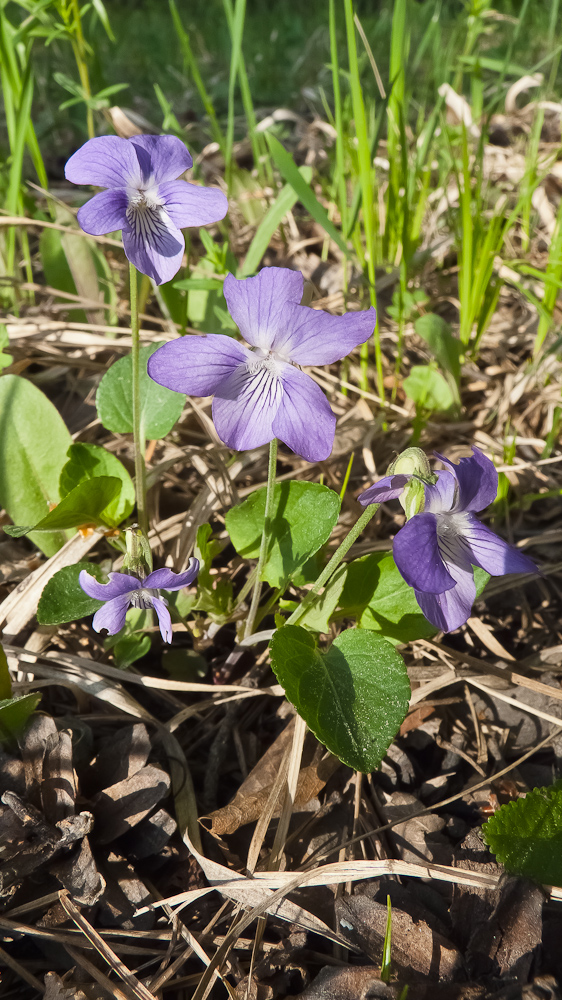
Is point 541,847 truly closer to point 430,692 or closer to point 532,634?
point 430,692

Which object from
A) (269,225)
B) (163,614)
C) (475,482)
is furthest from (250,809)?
(269,225)

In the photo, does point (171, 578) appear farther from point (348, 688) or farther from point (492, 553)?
point (492, 553)

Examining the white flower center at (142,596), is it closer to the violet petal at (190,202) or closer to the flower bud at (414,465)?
the flower bud at (414,465)

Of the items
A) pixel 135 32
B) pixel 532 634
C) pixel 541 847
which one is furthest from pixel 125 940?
pixel 135 32

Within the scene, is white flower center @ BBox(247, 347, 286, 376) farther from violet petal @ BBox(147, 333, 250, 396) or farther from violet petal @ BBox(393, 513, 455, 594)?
violet petal @ BBox(393, 513, 455, 594)

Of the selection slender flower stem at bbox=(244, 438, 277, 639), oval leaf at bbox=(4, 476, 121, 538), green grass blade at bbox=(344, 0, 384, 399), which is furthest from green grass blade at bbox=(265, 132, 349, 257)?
oval leaf at bbox=(4, 476, 121, 538)

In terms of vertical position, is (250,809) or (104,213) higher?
(104,213)
